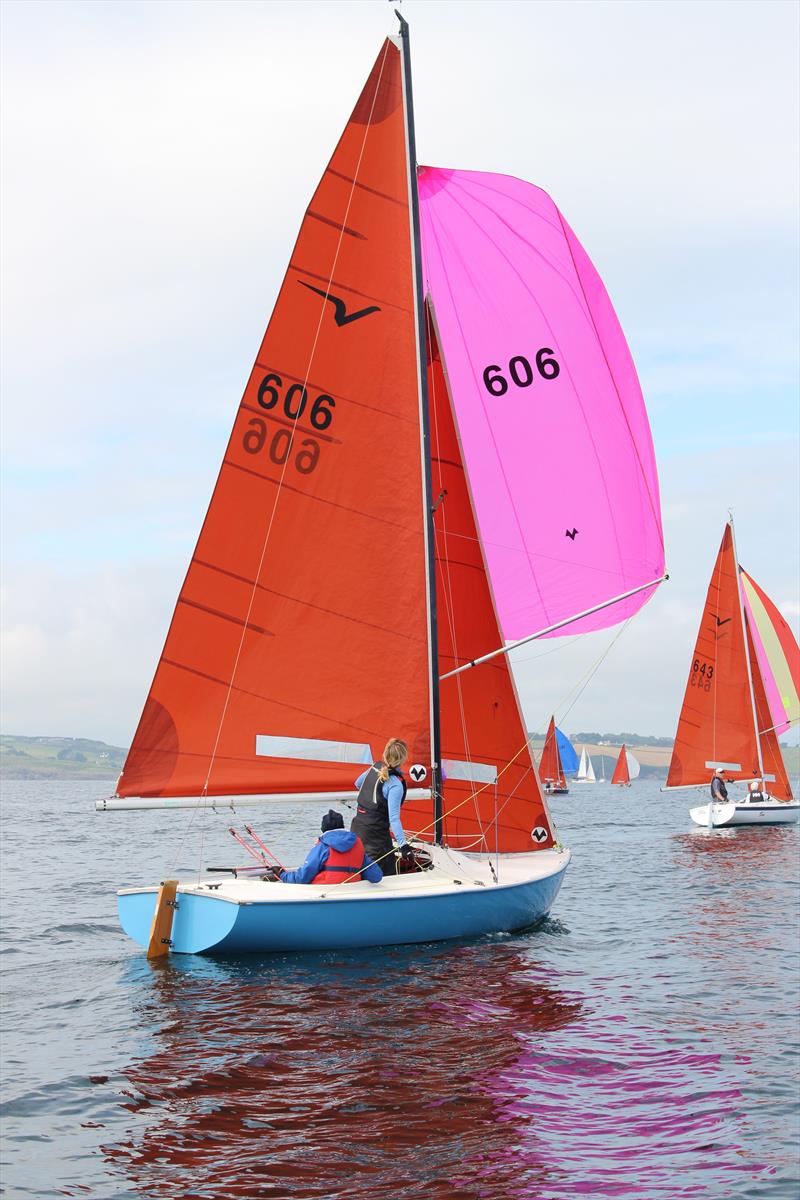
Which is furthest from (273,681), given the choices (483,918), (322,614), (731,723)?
(731,723)

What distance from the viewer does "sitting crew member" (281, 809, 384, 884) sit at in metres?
12.5

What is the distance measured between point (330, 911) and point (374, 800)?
140 centimetres

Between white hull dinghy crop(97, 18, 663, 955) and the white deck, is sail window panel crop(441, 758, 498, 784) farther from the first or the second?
the white deck

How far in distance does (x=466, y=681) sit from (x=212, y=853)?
62.0 feet

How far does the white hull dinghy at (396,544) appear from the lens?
42.5ft

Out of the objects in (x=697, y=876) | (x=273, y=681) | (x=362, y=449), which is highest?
(x=362, y=449)

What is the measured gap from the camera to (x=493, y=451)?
15.6 metres

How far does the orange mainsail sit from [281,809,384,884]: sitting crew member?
2806 centimetres

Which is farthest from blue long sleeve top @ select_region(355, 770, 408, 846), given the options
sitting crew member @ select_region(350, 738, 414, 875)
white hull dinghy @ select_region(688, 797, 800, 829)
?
white hull dinghy @ select_region(688, 797, 800, 829)

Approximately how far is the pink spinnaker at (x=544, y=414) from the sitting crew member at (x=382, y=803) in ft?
10.6

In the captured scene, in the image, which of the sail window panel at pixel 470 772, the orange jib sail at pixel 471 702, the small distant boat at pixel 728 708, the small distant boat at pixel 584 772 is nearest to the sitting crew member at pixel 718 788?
the small distant boat at pixel 728 708

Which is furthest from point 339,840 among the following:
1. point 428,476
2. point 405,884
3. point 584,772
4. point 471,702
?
point 584,772

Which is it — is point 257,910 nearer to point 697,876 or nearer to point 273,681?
point 273,681

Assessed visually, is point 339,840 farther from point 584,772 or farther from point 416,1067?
point 584,772
